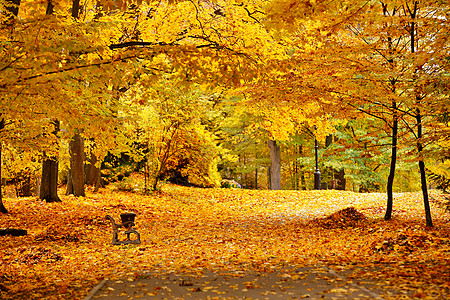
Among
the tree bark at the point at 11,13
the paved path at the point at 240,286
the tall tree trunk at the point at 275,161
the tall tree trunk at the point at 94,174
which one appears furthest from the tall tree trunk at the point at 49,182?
the tall tree trunk at the point at 275,161

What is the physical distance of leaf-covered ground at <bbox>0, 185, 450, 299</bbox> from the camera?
614cm

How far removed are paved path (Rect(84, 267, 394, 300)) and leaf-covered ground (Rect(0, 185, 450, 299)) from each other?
0.37 meters

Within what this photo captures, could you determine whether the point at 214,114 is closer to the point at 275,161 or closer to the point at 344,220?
the point at 275,161

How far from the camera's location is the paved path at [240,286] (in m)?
4.93

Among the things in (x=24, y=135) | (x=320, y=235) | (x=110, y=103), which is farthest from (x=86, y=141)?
(x=320, y=235)

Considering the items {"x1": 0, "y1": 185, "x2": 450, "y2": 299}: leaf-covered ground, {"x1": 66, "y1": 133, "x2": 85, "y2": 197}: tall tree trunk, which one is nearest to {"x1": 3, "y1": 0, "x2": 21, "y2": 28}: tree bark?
{"x1": 0, "y1": 185, "x2": 450, "y2": 299}: leaf-covered ground

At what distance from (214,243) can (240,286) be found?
4.65m

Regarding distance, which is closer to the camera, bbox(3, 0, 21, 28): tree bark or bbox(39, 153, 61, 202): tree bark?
bbox(3, 0, 21, 28): tree bark

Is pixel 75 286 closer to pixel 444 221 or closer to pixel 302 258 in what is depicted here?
pixel 302 258

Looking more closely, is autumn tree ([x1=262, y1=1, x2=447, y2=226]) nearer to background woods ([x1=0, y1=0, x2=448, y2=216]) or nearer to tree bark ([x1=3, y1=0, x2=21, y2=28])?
background woods ([x1=0, y1=0, x2=448, y2=216])

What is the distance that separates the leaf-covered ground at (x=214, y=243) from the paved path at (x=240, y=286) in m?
0.37

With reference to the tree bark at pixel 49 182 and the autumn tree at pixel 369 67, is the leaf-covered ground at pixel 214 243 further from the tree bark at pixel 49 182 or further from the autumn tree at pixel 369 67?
the autumn tree at pixel 369 67

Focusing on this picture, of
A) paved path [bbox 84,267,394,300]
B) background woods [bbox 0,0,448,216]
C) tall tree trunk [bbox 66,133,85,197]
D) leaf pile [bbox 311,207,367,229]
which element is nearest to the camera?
paved path [bbox 84,267,394,300]

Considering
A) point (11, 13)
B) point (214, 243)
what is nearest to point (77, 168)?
point (214, 243)
